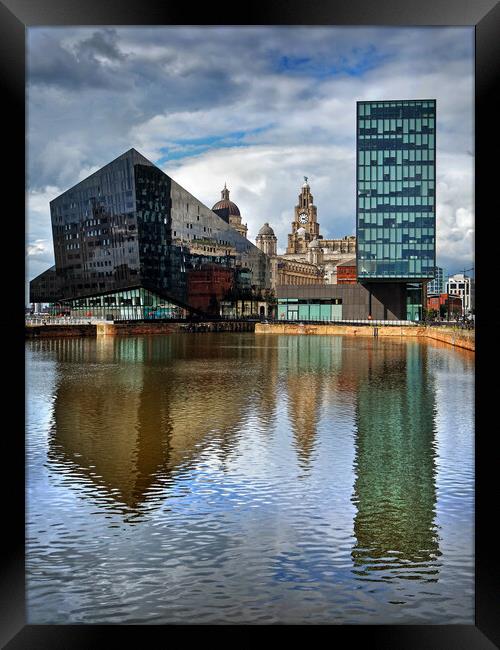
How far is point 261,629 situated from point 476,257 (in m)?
3.73

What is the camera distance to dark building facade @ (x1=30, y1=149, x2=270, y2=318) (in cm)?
11525

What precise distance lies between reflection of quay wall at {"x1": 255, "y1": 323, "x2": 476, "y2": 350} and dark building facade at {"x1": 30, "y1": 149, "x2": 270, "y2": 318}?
19.0m

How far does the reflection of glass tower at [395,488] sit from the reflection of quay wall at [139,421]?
12.0 ft

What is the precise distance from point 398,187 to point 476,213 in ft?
318

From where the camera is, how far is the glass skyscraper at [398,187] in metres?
101

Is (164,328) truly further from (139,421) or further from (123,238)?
(139,421)

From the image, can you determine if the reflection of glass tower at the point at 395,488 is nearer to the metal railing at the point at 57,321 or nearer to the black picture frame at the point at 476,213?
the black picture frame at the point at 476,213

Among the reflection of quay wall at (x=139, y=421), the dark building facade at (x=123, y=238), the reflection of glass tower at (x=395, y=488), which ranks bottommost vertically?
the reflection of glass tower at (x=395, y=488)

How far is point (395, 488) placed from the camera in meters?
16.1

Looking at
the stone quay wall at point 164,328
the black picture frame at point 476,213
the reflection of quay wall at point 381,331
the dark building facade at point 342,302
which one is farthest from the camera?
the dark building facade at point 342,302

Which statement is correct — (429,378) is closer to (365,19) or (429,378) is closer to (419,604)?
→ (419,604)

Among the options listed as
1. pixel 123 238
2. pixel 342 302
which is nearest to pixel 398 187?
pixel 342 302

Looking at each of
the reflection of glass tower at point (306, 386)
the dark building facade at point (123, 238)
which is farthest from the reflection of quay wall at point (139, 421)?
the dark building facade at point (123, 238)

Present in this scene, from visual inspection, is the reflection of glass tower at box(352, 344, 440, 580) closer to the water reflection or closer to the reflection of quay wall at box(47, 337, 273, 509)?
the water reflection
